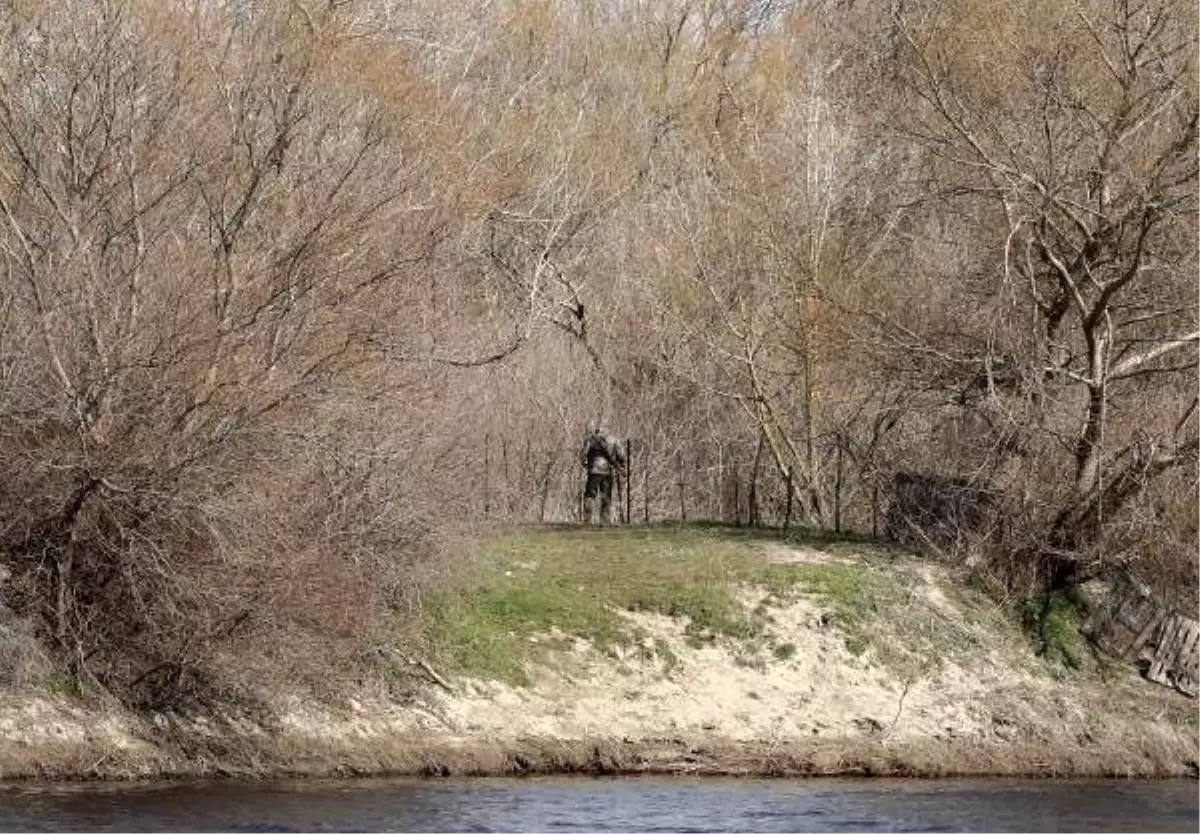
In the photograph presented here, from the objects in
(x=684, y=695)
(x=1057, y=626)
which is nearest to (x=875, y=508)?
(x=1057, y=626)

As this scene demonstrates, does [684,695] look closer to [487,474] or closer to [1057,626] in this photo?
[1057,626]

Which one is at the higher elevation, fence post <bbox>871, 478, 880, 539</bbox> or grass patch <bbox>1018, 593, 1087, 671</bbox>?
fence post <bbox>871, 478, 880, 539</bbox>

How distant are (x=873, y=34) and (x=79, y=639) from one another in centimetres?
1798

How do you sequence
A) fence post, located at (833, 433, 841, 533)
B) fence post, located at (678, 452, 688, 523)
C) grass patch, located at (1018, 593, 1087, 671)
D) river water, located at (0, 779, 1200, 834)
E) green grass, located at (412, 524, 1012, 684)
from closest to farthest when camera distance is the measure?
1. river water, located at (0, 779, 1200, 834)
2. green grass, located at (412, 524, 1012, 684)
3. grass patch, located at (1018, 593, 1087, 671)
4. fence post, located at (833, 433, 841, 533)
5. fence post, located at (678, 452, 688, 523)

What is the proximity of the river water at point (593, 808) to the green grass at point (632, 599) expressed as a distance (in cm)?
Answer: 242

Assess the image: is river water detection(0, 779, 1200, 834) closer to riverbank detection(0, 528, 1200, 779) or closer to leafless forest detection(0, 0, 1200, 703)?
riverbank detection(0, 528, 1200, 779)

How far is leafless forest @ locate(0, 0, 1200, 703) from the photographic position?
23188 mm

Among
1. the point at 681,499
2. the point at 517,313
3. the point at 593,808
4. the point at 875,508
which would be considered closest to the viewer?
the point at 593,808

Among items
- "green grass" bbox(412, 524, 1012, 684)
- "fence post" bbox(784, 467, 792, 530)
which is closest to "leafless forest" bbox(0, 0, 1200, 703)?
"fence post" bbox(784, 467, 792, 530)

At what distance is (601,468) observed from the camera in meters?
34.0

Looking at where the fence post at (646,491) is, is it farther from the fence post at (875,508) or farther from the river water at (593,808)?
the river water at (593,808)

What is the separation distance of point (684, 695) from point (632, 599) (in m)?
1.78

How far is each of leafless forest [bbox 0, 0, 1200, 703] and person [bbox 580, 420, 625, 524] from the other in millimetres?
666

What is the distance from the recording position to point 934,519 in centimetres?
2969
